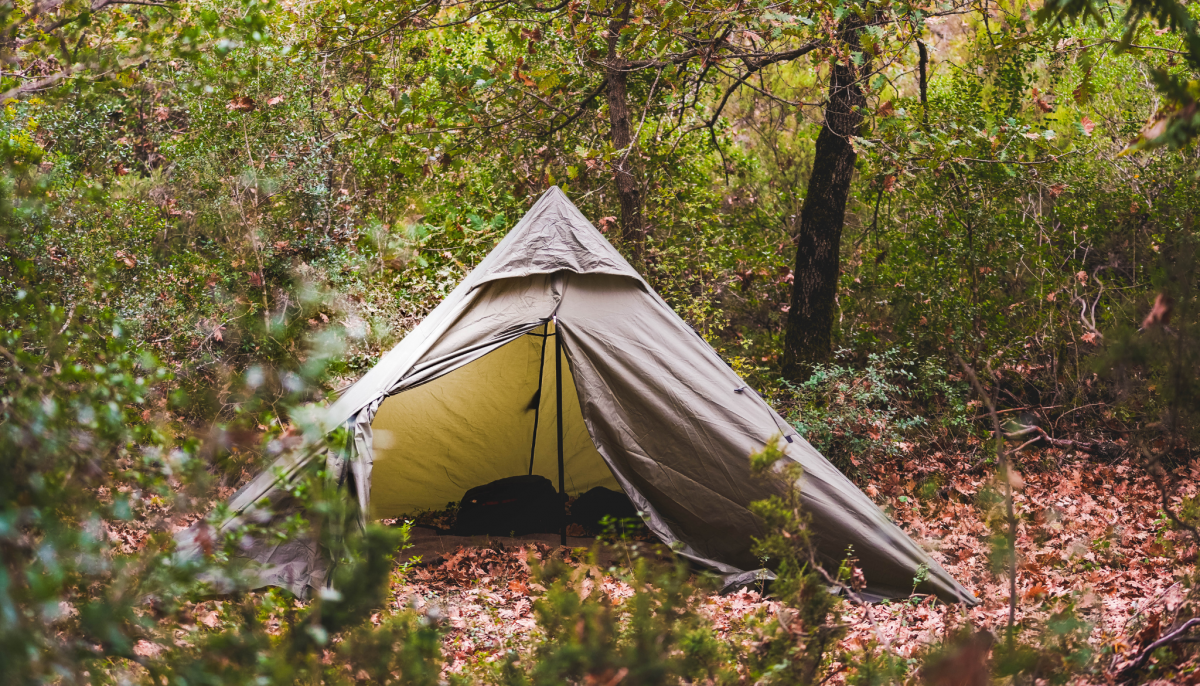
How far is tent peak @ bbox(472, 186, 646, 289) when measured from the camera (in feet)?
12.7

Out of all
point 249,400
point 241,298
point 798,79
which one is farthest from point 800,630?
point 798,79

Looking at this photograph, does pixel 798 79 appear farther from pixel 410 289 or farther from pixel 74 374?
pixel 74 374

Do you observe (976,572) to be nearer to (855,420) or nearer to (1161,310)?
(855,420)

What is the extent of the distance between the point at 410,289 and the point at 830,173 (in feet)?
12.5

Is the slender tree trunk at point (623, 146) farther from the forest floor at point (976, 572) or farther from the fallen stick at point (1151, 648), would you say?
the fallen stick at point (1151, 648)

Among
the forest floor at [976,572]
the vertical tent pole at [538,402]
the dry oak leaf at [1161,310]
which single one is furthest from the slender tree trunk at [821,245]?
the dry oak leaf at [1161,310]

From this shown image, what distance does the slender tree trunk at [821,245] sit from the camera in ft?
19.9

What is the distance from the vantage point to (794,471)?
7.25 feet

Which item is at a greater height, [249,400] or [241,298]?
[241,298]

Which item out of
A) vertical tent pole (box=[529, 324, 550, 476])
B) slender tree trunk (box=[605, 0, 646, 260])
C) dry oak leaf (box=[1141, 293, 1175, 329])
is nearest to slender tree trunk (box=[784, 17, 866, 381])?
slender tree trunk (box=[605, 0, 646, 260])

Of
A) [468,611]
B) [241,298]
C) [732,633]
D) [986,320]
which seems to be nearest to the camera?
[732,633]

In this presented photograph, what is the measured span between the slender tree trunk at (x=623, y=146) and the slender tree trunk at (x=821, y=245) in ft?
4.78

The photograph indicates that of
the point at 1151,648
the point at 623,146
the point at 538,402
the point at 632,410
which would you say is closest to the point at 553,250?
the point at 632,410

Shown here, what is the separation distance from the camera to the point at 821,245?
248 inches
